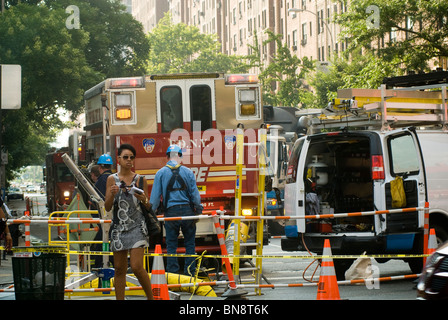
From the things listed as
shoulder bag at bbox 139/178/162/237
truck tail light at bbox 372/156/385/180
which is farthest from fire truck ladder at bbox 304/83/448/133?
shoulder bag at bbox 139/178/162/237

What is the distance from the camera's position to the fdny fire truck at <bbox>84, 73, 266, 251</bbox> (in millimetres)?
14508

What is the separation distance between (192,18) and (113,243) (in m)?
113

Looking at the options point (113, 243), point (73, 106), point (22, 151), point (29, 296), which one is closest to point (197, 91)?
point (113, 243)

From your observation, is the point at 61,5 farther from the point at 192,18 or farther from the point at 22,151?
the point at 192,18

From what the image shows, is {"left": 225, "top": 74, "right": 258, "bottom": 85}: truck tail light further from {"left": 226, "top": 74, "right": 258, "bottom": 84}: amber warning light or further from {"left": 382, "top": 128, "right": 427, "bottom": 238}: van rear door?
{"left": 382, "top": 128, "right": 427, "bottom": 238}: van rear door

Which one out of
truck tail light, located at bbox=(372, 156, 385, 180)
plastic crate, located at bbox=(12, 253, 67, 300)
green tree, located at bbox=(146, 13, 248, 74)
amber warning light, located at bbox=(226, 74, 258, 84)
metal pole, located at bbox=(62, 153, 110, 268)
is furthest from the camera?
green tree, located at bbox=(146, 13, 248, 74)

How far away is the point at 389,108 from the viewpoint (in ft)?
44.2

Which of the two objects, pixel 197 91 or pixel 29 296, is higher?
pixel 197 91

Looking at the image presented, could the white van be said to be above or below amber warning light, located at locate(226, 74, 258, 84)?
below

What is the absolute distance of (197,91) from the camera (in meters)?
15.1

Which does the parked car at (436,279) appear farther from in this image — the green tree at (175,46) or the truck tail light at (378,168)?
the green tree at (175,46)

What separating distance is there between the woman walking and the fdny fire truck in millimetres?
5264

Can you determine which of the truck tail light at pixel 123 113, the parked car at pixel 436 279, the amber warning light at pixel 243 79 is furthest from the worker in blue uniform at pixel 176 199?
the parked car at pixel 436 279

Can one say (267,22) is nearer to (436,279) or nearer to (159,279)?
(159,279)
